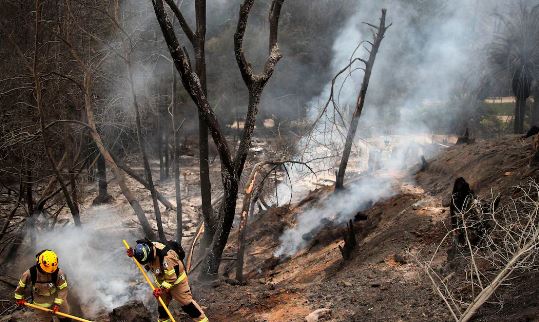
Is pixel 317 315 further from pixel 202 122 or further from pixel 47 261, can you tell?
pixel 202 122

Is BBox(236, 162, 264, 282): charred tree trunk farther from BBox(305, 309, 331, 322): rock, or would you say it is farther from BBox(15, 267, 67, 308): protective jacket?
BBox(15, 267, 67, 308): protective jacket

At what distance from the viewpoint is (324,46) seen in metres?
26.1

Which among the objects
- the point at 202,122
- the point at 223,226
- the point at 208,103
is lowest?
the point at 223,226

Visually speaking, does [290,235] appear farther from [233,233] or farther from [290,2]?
[290,2]

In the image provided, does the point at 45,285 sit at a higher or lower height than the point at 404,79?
lower

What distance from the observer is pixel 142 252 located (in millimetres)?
5492

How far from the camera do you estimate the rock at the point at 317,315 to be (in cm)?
572

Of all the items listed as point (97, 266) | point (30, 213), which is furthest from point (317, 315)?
point (30, 213)

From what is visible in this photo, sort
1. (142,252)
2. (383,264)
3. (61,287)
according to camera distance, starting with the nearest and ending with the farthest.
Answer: (142,252) → (61,287) → (383,264)

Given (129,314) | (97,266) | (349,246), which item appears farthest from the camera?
(97,266)

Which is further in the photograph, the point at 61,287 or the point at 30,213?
the point at 30,213

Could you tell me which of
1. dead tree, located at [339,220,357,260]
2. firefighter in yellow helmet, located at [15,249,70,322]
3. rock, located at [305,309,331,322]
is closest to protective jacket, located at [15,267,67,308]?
firefighter in yellow helmet, located at [15,249,70,322]

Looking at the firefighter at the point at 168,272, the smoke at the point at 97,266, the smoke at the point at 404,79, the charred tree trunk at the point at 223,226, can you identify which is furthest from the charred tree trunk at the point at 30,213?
the smoke at the point at 404,79

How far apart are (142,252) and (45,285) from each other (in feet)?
6.47
